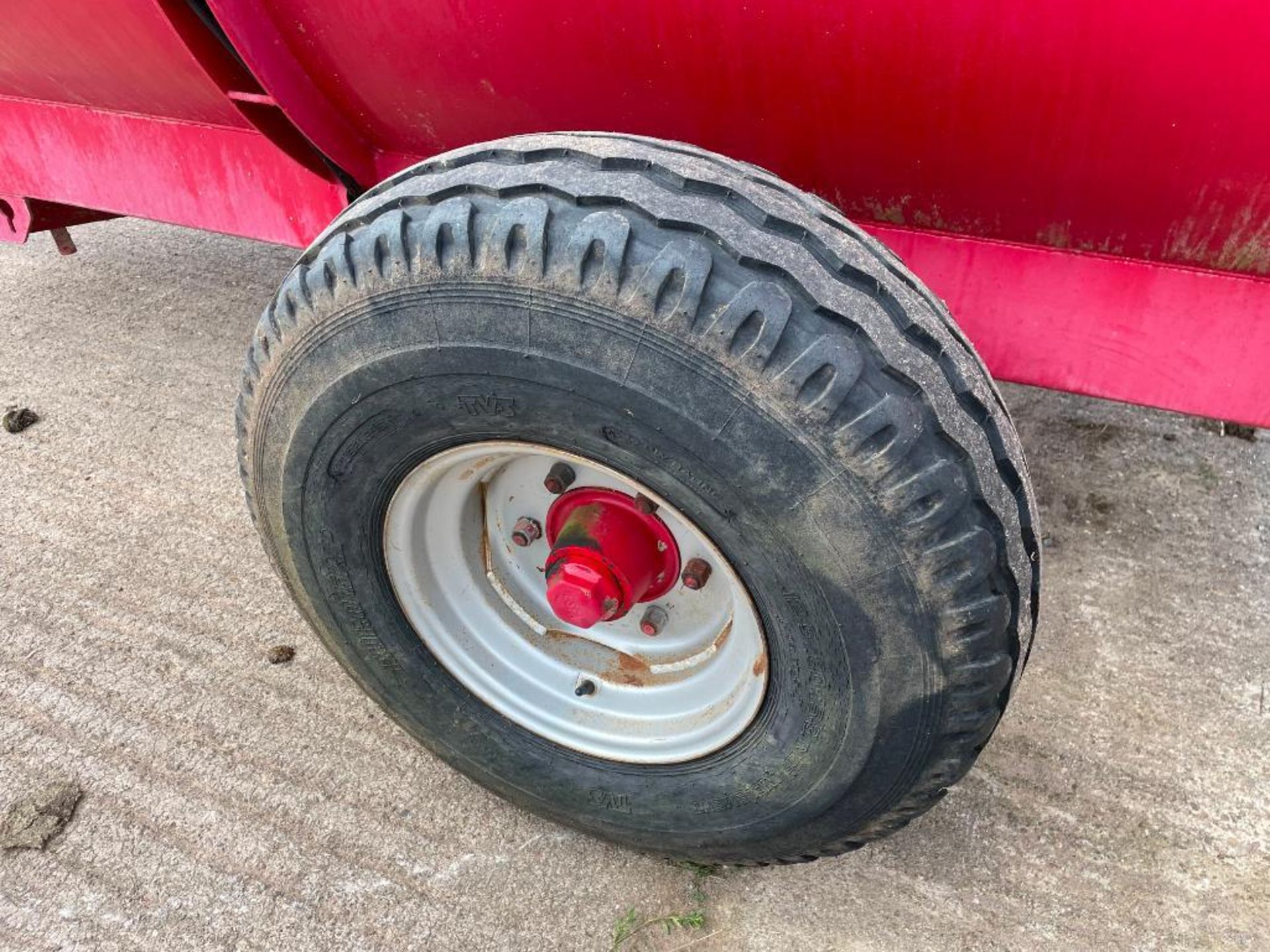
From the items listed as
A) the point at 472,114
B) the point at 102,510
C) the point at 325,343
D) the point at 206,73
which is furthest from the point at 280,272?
the point at 325,343

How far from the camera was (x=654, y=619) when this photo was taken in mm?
1703

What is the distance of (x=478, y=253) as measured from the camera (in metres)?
1.22

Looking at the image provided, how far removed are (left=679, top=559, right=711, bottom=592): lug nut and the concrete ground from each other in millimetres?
604

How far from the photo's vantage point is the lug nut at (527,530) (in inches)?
66.9

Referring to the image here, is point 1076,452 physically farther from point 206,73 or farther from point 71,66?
point 71,66

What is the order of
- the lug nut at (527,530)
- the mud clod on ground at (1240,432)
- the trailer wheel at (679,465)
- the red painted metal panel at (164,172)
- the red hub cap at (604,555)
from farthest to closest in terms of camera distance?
1. the mud clod on ground at (1240,432)
2. the red painted metal panel at (164,172)
3. the lug nut at (527,530)
4. the red hub cap at (604,555)
5. the trailer wheel at (679,465)

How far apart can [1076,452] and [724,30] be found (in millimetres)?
1827

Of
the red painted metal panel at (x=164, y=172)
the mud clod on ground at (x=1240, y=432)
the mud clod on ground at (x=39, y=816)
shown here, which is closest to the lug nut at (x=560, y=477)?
the red painted metal panel at (x=164, y=172)

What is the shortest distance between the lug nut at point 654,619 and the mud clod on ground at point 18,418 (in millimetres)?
2358

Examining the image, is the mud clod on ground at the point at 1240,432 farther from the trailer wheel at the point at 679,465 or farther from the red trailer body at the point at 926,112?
the trailer wheel at the point at 679,465

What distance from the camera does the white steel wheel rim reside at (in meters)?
1.57

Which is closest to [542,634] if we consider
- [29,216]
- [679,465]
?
[679,465]

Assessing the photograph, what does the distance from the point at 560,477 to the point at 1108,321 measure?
99 centimetres

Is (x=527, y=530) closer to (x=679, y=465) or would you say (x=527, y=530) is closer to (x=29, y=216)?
(x=679, y=465)
